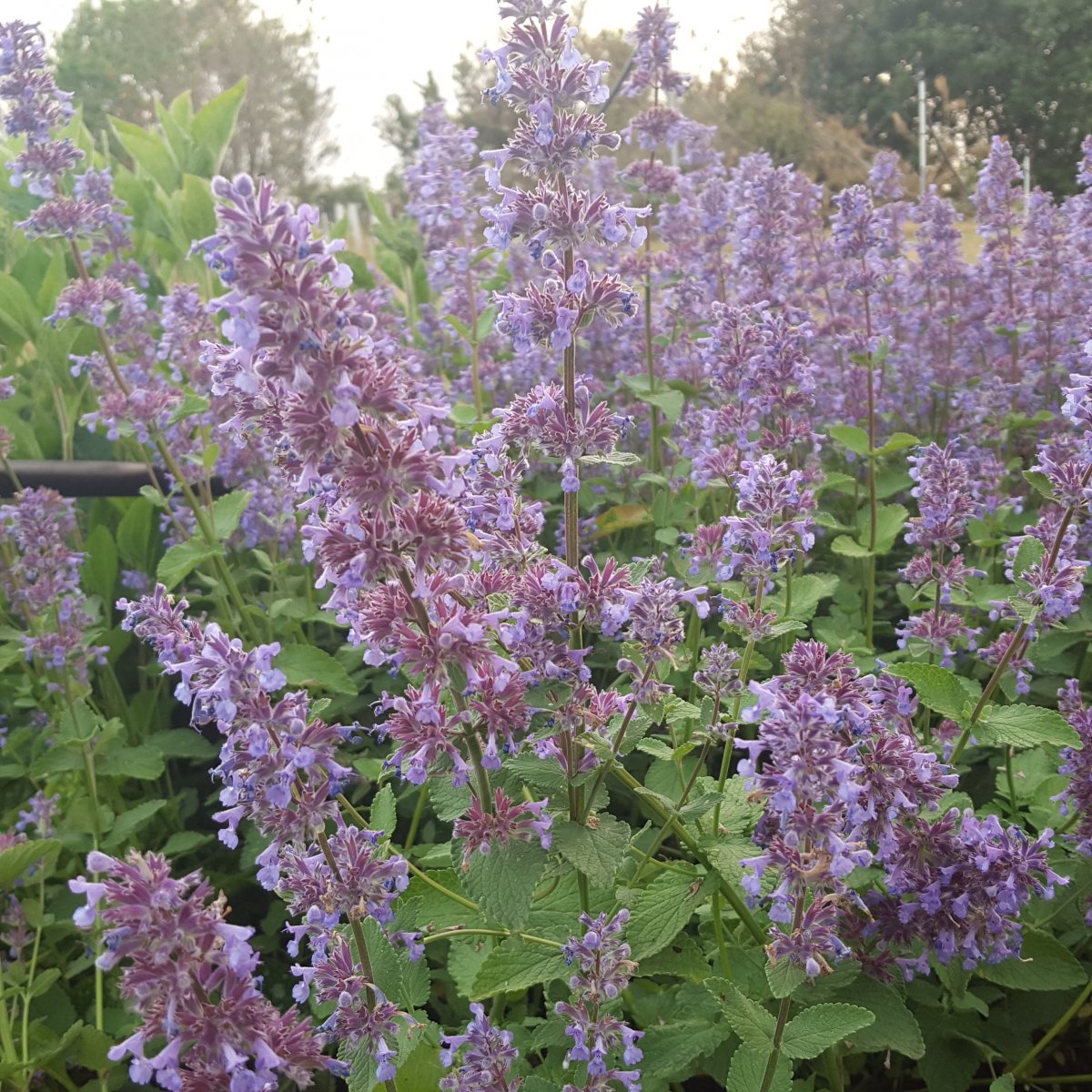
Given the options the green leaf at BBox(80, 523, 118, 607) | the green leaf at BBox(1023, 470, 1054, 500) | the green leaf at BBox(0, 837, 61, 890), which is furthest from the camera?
the green leaf at BBox(80, 523, 118, 607)

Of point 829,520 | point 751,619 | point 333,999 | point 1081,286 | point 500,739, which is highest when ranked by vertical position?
point 1081,286

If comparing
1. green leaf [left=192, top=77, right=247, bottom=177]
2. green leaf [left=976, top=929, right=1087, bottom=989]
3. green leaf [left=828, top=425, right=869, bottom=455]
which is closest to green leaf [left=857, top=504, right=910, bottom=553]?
green leaf [left=828, top=425, right=869, bottom=455]

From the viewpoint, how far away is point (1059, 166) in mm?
31406

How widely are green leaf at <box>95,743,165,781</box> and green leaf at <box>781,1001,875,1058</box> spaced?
101 inches

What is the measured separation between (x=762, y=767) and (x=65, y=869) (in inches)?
115

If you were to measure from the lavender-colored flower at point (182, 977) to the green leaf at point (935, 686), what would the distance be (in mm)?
1502

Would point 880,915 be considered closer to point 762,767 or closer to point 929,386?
point 762,767

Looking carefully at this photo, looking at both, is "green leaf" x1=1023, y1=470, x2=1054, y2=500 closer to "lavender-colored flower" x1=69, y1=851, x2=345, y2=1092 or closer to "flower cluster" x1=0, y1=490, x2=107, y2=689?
"lavender-colored flower" x1=69, y1=851, x2=345, y2=1092

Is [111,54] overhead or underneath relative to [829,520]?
overhead

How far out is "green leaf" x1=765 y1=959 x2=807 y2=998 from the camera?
1644 mm

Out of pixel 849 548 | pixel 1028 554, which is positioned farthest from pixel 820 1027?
pixel 849 548

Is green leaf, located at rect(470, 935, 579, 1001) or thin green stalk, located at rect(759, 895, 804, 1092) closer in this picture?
thin green stalk, located at rect(759, 895, 804, 1092)

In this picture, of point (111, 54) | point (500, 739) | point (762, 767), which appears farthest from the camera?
point (111, 54)

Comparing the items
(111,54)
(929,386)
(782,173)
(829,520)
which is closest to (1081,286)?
(929,386)
